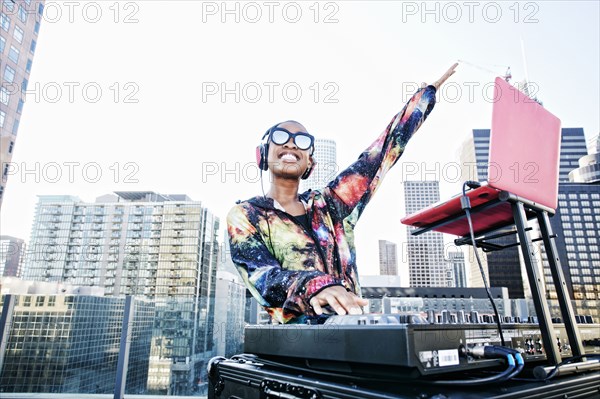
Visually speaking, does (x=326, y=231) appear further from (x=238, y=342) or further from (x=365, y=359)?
(x=238, y=342)

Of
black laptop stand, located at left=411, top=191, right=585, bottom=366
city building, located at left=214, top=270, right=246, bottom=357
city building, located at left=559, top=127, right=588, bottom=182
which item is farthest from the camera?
city building, located at left=559, top=127, right=588, bottom=182

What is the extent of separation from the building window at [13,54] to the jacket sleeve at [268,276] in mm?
40885

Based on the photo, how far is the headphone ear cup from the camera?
2.16 metres

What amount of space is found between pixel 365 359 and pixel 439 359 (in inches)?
5.4

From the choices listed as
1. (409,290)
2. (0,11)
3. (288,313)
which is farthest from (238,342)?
(0,11)

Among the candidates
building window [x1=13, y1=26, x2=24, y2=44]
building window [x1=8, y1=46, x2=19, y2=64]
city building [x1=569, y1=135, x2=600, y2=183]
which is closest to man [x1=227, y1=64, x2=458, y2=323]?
building window [x1=8, y1=46, x2=19, y2=64]

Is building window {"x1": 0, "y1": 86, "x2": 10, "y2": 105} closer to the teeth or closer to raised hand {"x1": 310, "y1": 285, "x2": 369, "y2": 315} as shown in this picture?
the teeth

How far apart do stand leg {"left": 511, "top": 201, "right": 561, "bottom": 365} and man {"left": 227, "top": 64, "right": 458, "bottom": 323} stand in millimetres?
798

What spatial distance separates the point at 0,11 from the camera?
94.8 feet

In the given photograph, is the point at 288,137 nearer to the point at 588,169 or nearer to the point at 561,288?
the point at 561,288

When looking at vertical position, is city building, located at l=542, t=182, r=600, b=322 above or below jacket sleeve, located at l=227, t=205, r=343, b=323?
above

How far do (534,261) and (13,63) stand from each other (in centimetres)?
4248

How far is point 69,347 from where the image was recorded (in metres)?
4.36

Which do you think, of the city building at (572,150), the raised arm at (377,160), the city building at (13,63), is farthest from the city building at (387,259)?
the raised arm at (377,160)
